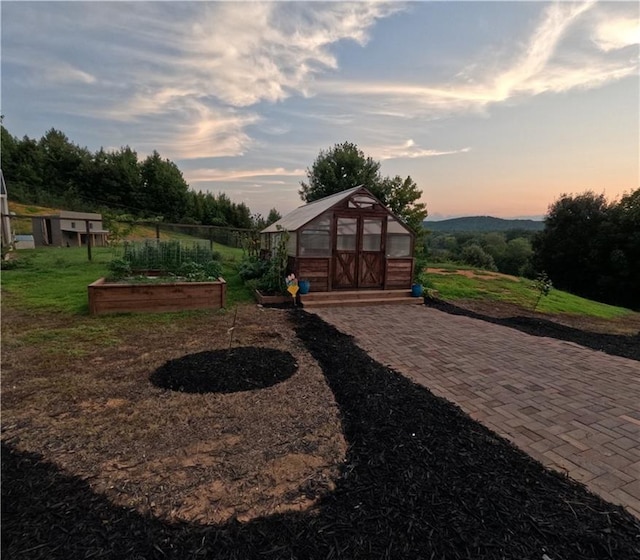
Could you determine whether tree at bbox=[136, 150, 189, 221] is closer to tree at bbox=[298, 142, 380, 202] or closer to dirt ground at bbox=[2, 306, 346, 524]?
tree at bbox=[298, 142, 380, 202]

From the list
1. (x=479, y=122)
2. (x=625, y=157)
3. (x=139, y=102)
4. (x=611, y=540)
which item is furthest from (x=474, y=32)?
(x=139, y=102)

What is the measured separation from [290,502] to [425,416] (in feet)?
4.85

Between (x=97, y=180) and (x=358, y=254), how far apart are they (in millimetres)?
31883

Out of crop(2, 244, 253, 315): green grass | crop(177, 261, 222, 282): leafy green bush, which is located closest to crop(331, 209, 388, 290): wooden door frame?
crop(2, 244, 253, 315): green grass

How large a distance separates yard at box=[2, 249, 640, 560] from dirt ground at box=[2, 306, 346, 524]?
0.5 inches

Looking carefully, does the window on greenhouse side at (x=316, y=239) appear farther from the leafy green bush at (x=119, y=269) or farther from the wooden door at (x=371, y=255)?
the leafy green bush at (x=119, y=269)

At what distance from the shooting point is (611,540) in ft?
5.42

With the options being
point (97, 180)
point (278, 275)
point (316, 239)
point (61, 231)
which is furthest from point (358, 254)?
point (97, 180)

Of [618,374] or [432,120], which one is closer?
[618,374]

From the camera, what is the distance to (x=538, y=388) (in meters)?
3.53

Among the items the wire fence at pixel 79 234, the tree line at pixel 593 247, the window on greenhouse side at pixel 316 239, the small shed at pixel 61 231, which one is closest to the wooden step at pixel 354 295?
the window on greenhouse side at pixel 316 239

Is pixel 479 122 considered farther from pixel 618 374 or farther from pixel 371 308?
pixel 618 374

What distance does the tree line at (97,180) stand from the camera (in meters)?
27.0

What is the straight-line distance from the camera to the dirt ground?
1.96 meters
